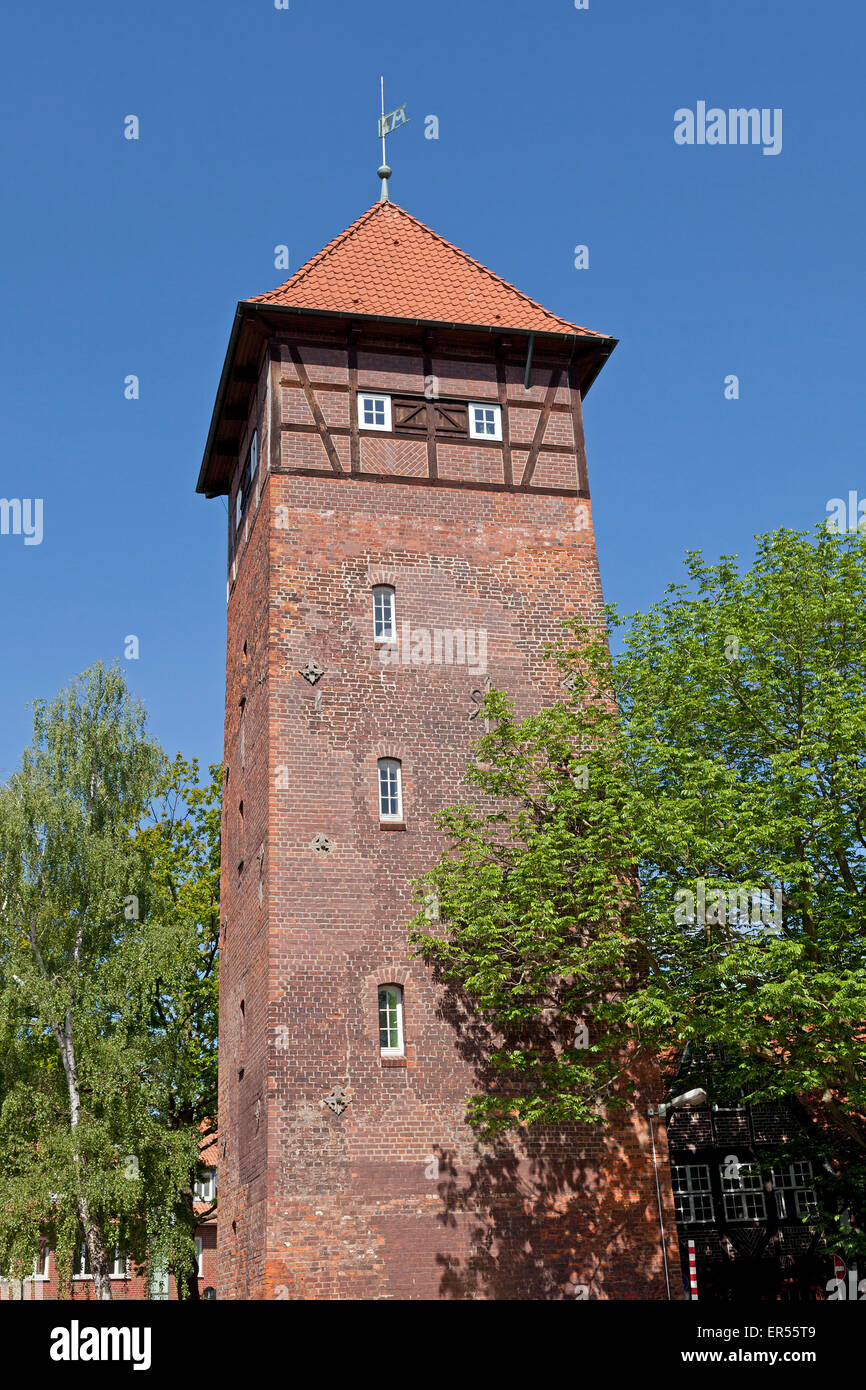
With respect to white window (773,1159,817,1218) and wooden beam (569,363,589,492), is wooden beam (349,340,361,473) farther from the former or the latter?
white window (773,1159,817,1218)

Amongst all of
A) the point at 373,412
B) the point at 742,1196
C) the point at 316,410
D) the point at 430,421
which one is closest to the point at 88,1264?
the point at 316,410

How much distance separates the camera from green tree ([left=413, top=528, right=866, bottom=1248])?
59.6 feet

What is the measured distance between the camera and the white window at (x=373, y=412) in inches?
962

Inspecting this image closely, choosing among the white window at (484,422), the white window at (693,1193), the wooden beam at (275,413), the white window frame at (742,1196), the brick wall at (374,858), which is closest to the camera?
the brick wall at (374,858)

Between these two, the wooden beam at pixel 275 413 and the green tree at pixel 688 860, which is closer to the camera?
the green tree at pixel 688 860

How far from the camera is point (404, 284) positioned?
85.9 feet

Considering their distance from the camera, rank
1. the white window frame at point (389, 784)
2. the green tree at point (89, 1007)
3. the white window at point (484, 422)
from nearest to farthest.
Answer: the white window frame at point (389, 784)
the white window at point (484, 422)
the green tree at point (89, 1007)

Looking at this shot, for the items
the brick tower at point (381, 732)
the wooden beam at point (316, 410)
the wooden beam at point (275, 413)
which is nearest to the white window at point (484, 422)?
the brick tower at point (381, 732)

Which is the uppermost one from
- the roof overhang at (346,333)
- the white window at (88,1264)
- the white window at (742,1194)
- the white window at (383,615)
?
the roof overhang at (346,333)

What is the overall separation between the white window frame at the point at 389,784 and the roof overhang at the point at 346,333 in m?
8.05

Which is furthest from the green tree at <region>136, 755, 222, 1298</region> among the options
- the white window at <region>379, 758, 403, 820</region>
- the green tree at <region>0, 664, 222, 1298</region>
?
the white window at <region>379, 758, 403, 820</region>

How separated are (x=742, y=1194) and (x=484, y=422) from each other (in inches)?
938

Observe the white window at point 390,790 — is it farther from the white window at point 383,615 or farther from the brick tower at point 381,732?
the white window at point 383,615

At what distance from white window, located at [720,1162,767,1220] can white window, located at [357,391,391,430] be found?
23931 mm
